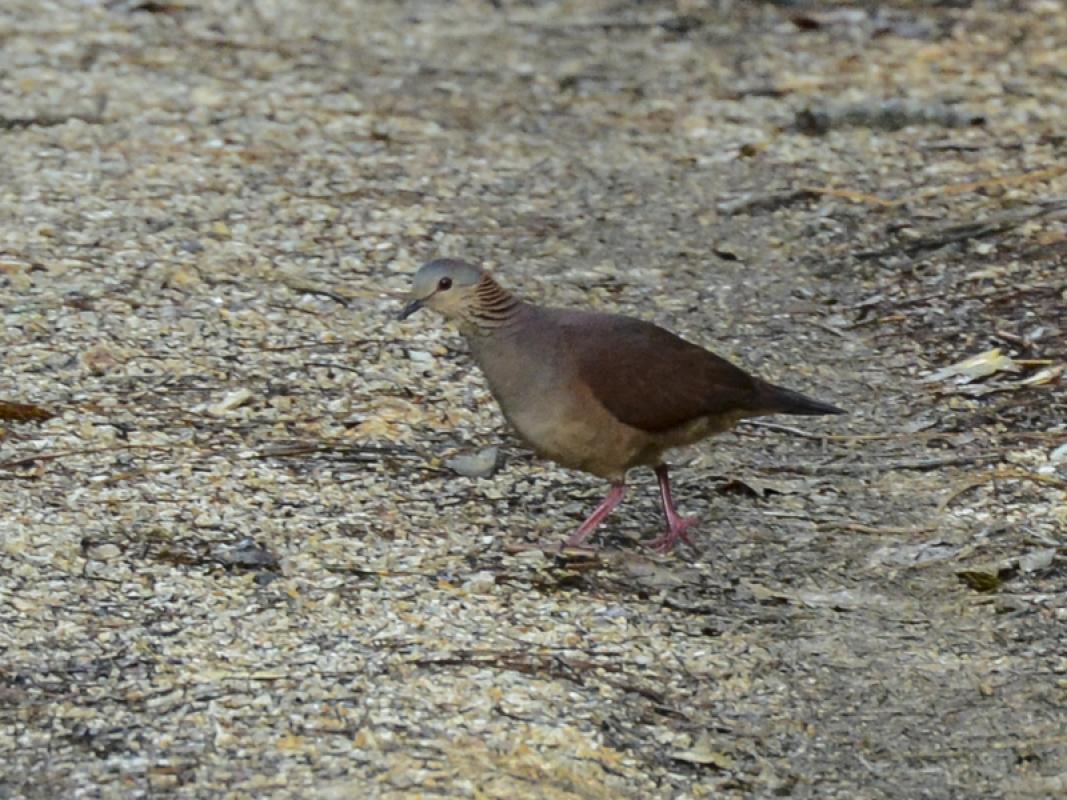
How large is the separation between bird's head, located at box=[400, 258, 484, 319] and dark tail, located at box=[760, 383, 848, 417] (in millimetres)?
818

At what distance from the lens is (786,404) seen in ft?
15.9

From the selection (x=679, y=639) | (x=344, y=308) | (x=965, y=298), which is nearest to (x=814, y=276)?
(x=965, y=298)

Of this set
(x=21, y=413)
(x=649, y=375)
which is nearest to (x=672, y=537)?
(x=649, y=375)

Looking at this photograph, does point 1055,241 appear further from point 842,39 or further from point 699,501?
point 842,39

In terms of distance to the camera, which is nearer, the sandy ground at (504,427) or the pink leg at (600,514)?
the sandy ground at (504,427)

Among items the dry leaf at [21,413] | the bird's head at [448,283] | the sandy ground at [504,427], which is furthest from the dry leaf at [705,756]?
the dry leaf at [21,413]

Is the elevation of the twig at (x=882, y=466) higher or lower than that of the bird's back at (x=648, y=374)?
lower

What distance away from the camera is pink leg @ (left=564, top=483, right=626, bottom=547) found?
469 cm

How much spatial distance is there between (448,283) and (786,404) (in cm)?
95

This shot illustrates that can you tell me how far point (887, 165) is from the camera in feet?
25.8

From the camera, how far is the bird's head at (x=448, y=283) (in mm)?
4629

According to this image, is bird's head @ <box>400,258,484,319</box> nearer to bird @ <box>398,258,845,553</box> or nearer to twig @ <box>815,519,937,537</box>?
bird @ <box>398,258,845,553</box>

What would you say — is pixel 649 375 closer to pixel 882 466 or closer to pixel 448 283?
pixel 448 283

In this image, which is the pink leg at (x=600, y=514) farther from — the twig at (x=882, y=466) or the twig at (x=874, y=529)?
the twig at (x=882, y=466)
